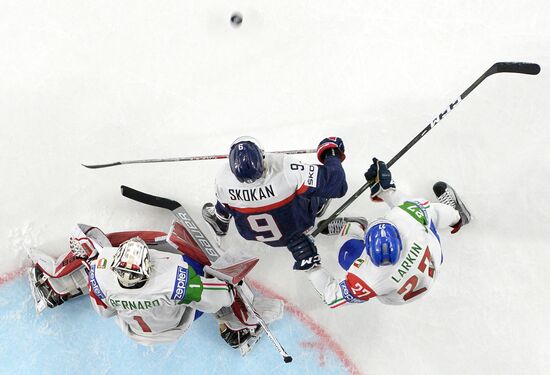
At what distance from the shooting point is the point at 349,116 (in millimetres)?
3389

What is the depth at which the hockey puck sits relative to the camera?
3.71 m

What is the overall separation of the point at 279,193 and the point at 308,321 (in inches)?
54.1

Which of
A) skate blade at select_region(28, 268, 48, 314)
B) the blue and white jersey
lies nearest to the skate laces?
the blue and white jersey

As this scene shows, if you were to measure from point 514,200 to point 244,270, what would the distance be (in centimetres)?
212

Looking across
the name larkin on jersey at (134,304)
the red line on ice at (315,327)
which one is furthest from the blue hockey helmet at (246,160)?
the red line on ice at (315,327)

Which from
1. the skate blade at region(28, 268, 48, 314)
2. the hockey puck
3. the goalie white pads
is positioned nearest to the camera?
the goalie white pads

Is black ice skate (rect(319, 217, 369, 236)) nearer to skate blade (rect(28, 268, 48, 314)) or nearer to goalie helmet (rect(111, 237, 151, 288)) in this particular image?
goalie helmet (rect(111, 237, 151, 288))

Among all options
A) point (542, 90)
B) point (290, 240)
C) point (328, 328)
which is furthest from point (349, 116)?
point (328, 328)

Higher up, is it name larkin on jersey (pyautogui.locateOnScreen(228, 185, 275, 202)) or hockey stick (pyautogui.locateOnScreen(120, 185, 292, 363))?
name larkin on jersey (pyautogui.locateOnScreen(228, 185, 275, 202))

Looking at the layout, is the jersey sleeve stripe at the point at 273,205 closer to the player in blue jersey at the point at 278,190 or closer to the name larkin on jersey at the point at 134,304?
the player in blue jersey at the point at 278,190

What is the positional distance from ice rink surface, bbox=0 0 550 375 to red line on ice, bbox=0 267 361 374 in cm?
2

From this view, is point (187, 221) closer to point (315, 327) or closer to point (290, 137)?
point (290, 137)

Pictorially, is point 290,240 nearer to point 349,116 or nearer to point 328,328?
point 328,328

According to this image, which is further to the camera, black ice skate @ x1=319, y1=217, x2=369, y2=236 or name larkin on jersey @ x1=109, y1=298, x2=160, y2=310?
black ice skate @ x1=319, y1=217, x2=369, y2=236
